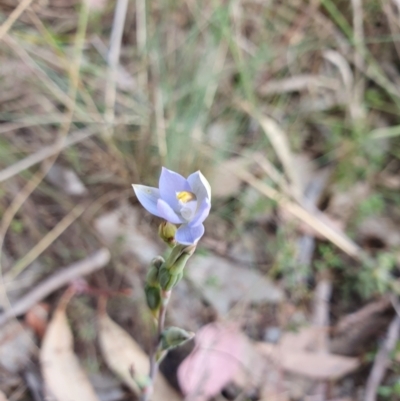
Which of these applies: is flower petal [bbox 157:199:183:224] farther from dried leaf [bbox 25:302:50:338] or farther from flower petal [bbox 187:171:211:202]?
dried leaf [bbox 25:302:50:338]

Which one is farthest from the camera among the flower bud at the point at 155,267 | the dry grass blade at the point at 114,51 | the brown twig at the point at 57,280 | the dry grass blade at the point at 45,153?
the dry grass blade at the point at 114,51

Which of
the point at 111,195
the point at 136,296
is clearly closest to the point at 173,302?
the point at 136,296

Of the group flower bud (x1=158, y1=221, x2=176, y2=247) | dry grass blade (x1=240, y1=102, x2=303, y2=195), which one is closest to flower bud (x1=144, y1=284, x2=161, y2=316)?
flower bud (x1=158, y1=221, x2=176, y2=247)

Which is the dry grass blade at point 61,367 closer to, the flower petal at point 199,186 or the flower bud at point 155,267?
the flower bud at point 155,267

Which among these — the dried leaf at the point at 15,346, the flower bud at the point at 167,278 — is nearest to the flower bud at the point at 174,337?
the flower bud at the point at 167,278

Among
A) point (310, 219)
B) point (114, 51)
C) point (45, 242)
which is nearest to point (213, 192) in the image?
point (310, 219)

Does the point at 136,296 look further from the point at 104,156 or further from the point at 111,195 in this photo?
the point at 104,156
